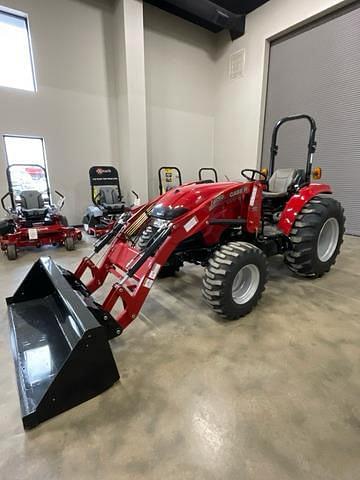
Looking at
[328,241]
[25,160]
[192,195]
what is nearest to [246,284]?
[192,195]

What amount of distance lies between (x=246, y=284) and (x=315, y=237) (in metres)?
0.93

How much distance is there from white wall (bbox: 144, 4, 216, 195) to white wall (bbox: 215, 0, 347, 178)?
0.34m

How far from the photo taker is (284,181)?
295cm

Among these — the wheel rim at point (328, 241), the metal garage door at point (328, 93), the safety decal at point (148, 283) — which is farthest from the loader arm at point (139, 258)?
the metal garage door at point (328, 93)

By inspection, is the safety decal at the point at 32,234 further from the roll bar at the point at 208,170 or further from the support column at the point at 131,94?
the roll bar at the point at 208,170

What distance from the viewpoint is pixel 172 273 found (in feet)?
9.64

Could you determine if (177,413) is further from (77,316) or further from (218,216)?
(218,216)

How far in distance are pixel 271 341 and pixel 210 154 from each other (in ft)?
20.4

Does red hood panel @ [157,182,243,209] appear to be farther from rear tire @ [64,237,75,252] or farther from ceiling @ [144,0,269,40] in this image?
ceiling @ [144,0,269,40]

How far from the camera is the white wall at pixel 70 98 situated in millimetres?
4582

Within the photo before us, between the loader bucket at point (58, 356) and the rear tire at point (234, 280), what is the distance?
0.84m

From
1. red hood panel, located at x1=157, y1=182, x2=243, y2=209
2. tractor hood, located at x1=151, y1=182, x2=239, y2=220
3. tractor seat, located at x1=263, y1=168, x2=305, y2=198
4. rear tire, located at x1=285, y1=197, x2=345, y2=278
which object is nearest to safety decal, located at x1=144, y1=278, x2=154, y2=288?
tractor hood, located at x1=151, y1=182, x2=239, y2=220

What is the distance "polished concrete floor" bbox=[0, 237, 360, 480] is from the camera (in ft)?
3.37

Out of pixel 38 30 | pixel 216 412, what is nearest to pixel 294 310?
pixel 216 412
